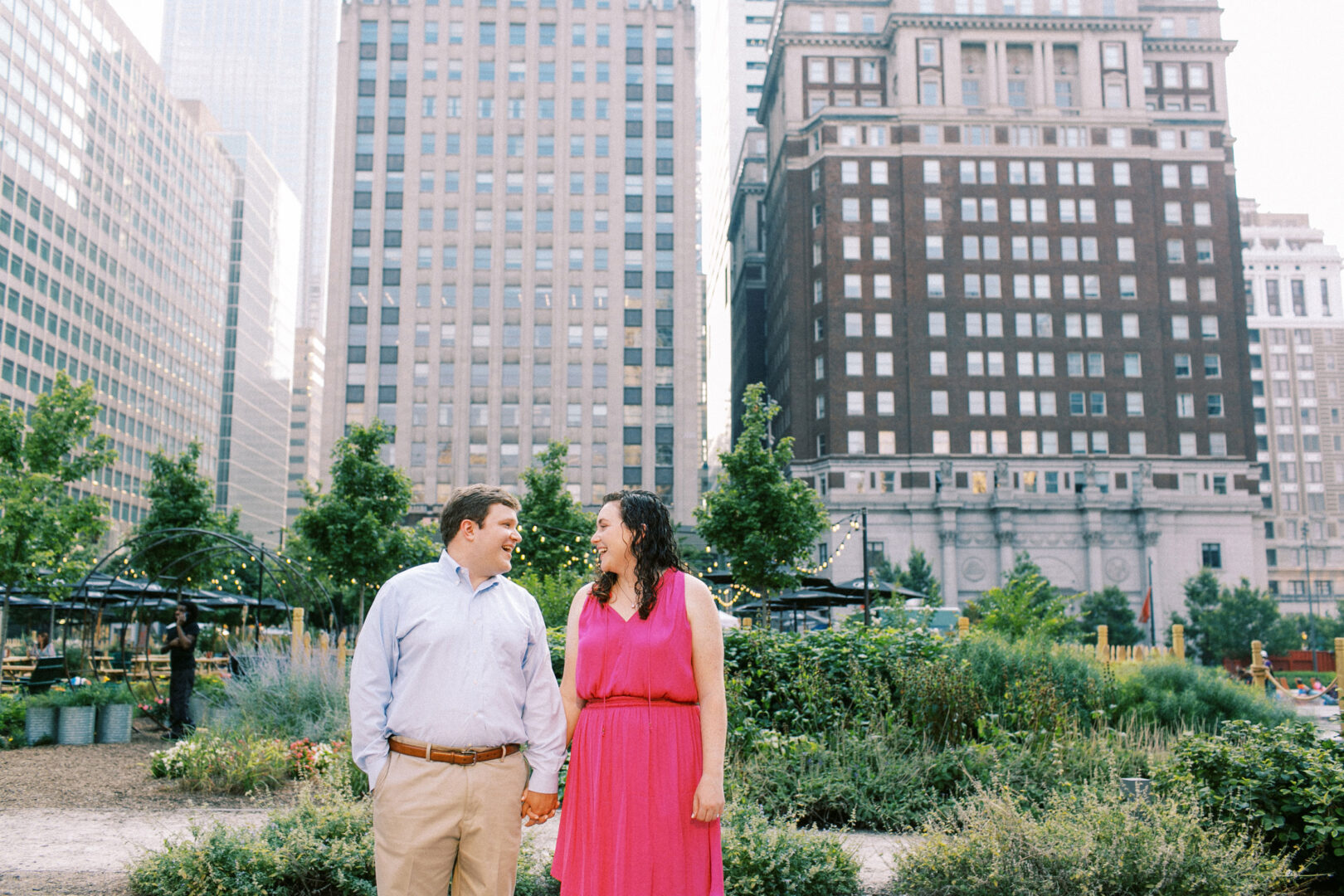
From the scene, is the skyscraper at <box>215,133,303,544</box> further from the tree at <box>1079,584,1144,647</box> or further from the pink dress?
the pink dress

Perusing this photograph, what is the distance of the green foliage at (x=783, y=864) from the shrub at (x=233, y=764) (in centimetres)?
569

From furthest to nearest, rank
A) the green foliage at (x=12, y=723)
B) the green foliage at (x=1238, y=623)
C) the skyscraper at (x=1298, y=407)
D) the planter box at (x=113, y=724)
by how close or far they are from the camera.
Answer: the skyscraper at (x=1298, y=407), the green foliage at (x=1238, y=623), the planter box at (x=113, y=724), the green foliage at (x=12, y=723)

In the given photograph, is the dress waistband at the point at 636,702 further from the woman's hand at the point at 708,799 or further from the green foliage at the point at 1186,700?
the green foliage at the point at 1186,700

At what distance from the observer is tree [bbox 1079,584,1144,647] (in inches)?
2208

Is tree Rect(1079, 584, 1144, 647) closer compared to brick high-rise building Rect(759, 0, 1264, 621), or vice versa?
tree Rect(1079, 584, 1144, 647)

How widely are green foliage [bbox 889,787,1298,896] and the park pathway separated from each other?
0.48 m

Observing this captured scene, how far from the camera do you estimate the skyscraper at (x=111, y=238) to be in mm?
75438

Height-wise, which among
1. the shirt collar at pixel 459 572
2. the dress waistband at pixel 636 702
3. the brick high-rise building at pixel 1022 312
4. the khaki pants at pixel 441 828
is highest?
the brick high-rise building at pixel 1022 312

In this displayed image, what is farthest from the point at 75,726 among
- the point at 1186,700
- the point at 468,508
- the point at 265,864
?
the point at 1186,700

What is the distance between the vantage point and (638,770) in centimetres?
418

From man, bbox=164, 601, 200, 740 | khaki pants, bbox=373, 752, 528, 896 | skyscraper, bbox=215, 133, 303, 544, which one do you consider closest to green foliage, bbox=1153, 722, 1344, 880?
khaki pants, bbox=373, 752, 528, 896

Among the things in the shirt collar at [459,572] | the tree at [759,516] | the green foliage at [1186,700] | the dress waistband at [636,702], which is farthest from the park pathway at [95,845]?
the tree at [759,516]

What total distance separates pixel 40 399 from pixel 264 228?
12656cm

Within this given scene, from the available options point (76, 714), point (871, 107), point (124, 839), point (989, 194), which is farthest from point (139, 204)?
point (124, 839)
